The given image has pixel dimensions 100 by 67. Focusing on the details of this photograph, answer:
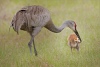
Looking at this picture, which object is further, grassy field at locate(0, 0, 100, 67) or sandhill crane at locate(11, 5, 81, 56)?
grassy field at locate(0, 0, 100, 67)

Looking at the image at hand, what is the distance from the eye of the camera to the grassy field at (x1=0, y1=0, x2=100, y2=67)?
299 inches

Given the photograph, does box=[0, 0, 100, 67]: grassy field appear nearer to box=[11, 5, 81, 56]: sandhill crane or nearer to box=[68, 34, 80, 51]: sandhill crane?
box=[68, 34, 80, 51]: sandhill crane

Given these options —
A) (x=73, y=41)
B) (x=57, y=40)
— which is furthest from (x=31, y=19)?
(x=57, y=40)

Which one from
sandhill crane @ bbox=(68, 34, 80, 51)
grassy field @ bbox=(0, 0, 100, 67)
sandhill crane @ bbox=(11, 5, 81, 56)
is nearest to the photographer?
sandhill crane @ bbox=(11, 5, 81, 56)

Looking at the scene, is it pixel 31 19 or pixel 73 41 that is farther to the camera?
pixel 73 41

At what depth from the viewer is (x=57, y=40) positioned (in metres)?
9.09

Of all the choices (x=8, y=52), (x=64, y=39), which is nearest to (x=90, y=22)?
(x=64, y=39)

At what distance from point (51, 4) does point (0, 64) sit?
15.0 feet

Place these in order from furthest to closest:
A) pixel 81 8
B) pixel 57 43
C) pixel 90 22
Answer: pixel 81 8 < pixel 90 22 < pixel 57 43

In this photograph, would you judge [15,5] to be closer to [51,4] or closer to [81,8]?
[51,4]

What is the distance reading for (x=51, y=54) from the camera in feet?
26.1

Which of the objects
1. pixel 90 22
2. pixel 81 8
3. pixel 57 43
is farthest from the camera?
pixel 81 8

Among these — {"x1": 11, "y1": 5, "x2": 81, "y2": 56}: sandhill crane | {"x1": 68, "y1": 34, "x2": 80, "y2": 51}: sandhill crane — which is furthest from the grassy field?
{"x1": 11, "y1": 5, "x2": 81, "y2": 56}: sandhill crane

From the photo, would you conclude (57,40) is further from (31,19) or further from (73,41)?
(31,19)
